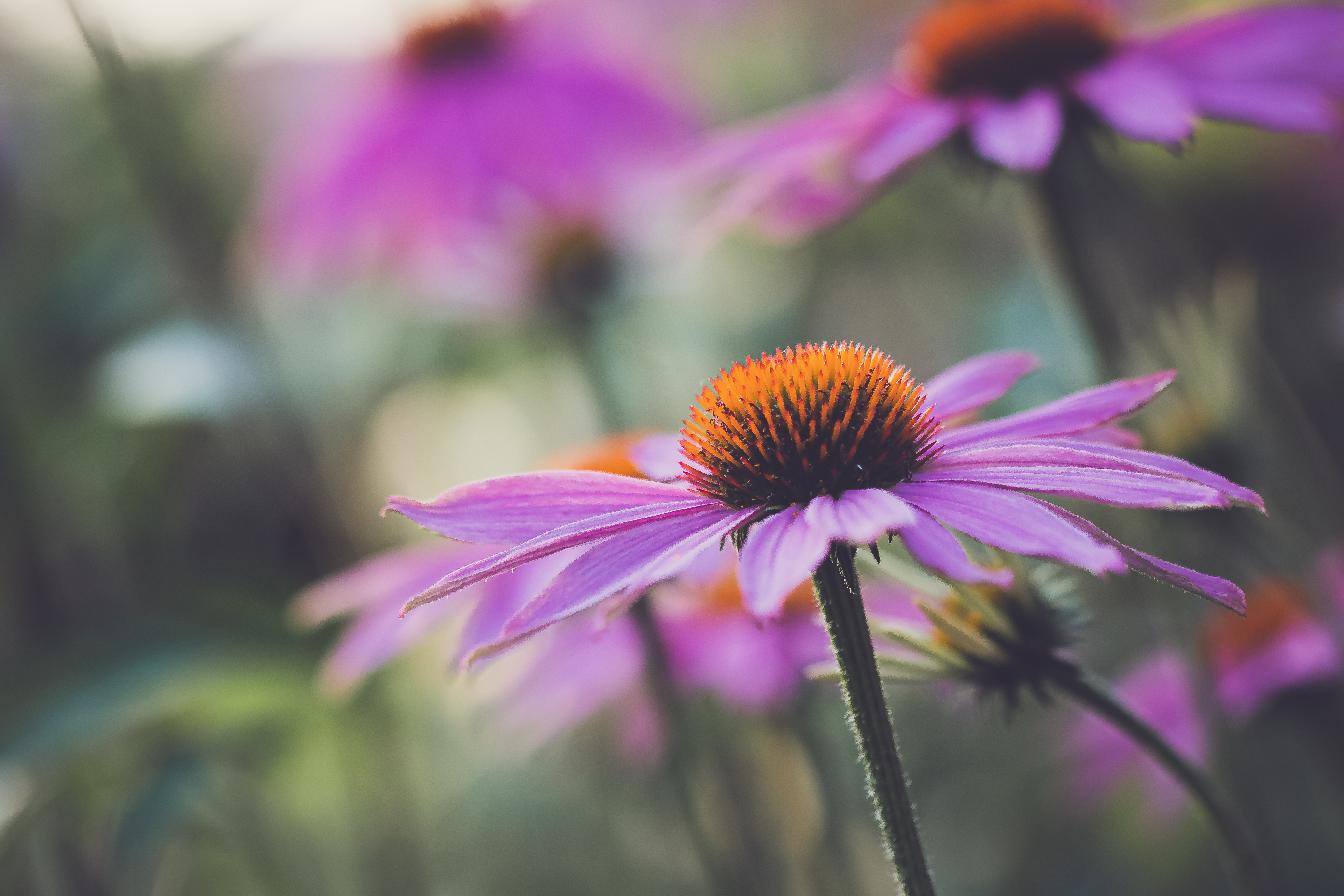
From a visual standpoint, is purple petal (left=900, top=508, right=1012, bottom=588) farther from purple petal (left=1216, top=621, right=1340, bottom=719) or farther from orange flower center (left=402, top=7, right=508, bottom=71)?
orange flower center (left=402, top=7, right=508, bottom=71)

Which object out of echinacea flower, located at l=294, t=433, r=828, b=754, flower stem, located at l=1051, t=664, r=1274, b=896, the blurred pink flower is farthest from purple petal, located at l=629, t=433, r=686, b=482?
the blurred pink flower

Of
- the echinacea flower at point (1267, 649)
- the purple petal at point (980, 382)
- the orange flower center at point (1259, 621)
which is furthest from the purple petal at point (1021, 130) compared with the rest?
the orange flower center at point (1259, 621)

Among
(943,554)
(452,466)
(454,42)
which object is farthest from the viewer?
(452,466)

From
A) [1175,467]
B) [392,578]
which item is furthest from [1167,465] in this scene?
[392,578]

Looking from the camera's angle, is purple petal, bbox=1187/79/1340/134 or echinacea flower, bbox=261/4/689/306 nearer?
purple petal, bbox=1187/79/1340/134

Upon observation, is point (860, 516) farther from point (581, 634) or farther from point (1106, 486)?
point (581, 634)

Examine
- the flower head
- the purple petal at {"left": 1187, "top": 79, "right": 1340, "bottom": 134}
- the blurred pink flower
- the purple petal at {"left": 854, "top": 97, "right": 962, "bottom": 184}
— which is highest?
the purple petal at {"left": 854, "top": 97, "right": 962, "bottom": 184}

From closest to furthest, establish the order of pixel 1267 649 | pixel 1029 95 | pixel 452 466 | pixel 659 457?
pixel 659 457, pixel 1029 95, pixel 1267 649, pixel 452 466
